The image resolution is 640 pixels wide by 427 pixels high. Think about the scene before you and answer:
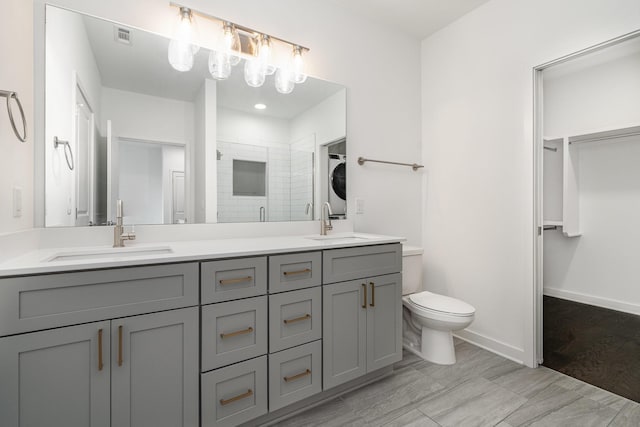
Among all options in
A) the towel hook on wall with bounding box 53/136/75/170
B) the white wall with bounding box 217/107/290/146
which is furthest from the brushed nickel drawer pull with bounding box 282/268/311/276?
the towel hook on wall with bounding box 53/136/75/170

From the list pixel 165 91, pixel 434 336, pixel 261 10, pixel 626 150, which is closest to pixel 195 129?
pixel 165 91

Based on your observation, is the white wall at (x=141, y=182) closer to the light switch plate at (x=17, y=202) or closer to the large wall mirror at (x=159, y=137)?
the large wall mirror at (x=159, y=137)

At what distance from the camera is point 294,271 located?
1517 mm

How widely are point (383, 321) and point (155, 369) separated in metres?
1.25

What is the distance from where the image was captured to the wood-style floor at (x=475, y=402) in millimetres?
1532

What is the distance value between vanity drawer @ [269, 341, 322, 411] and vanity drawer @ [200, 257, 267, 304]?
1.20 ft

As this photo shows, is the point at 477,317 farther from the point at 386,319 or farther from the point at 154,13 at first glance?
the point at 154,13

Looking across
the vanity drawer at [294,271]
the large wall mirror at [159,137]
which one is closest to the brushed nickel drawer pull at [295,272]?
the vanity drawer at [294,271]

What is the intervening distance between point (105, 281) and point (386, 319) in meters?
1.49

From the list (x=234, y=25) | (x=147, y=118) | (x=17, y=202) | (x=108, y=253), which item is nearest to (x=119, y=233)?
(x=108, y=253)

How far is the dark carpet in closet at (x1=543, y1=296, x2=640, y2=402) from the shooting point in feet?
6.21

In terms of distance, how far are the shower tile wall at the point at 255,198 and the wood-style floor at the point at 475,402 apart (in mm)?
1189

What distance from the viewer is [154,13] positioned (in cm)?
168

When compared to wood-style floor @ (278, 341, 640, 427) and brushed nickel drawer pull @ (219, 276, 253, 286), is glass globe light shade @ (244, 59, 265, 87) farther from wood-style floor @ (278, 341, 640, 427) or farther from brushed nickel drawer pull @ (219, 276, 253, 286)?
wood-style floor @ (278, 341, 640, 427)
